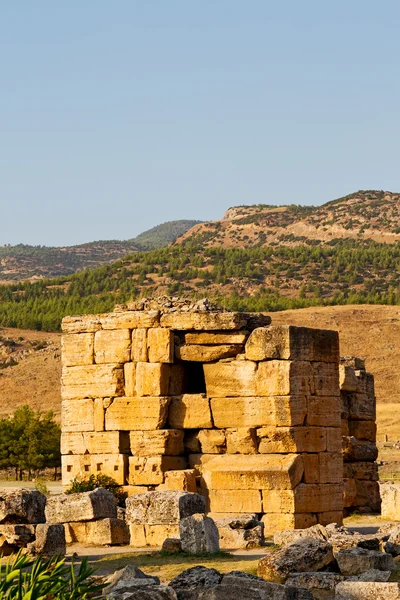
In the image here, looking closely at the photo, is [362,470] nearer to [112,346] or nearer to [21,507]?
[112,346]

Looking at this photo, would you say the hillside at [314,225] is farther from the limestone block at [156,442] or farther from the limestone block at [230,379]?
the limestone block at [156,442]

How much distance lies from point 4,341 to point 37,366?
885 cm

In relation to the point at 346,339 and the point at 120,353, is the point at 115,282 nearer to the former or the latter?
the point at 346,339

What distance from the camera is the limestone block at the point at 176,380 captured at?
20.4m

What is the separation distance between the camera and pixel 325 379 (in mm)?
19906

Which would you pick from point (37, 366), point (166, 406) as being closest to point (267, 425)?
point (166, 406)

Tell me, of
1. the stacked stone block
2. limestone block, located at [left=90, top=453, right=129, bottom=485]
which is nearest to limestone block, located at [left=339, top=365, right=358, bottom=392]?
the stacked stone block

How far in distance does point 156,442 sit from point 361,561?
690 cm

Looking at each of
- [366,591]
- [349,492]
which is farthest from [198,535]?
[349,492]

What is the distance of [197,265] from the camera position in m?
99.7

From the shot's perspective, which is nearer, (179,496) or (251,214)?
(179,496)

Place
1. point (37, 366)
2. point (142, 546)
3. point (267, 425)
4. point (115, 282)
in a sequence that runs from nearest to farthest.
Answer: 1. point (142, 546)
2. point (267, 425)
3. point (37, 366)
4. point (115, 282)

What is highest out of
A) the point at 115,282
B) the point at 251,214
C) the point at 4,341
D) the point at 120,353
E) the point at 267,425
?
the point at 251,214

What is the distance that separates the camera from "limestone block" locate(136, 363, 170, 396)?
2014cm
